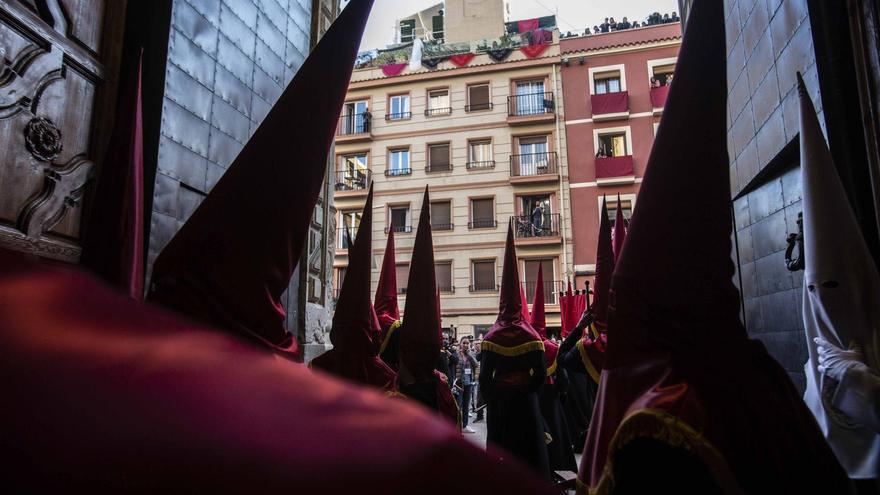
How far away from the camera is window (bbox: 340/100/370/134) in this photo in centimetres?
2394

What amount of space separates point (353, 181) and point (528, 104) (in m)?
8.11

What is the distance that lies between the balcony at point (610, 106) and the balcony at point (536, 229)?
4.36 m

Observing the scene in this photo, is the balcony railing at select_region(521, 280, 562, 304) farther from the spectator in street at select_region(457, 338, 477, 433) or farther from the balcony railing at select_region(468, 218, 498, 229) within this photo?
the spectator in street at select_region(457, 338, 477, 433)

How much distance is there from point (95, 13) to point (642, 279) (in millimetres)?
4494

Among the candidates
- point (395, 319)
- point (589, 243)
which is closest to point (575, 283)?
point (589, 243)

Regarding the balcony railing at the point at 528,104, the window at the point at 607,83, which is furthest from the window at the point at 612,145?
the balcony railing at the point at 528,104

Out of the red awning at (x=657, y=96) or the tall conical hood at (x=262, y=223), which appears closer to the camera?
the tall conical hood at (x=262, y=223)

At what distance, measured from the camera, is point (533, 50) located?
883 inches

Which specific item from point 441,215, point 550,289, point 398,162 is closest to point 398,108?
point 398,162

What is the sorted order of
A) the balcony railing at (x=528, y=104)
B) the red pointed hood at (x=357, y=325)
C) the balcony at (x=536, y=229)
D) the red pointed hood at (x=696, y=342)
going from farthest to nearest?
the balcony railing at (x=528, y=104) → the balcony at (x=536, y=229) → the red pointed hood at (x=357, y=325) → the red pointed hood at (x=696, y=342)

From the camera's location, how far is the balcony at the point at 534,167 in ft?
70.3

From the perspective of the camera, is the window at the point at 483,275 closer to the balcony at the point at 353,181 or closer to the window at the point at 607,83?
the balcony at the point at 353,181

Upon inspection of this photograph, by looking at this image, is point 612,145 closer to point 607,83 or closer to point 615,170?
point 615,170

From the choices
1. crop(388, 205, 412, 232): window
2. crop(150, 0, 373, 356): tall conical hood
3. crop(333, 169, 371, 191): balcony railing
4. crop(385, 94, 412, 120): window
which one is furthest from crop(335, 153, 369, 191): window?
crop(150, 0, 373, 356): tall conical hood
